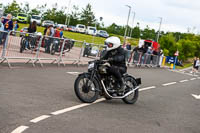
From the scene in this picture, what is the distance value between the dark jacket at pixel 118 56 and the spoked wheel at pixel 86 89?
2.50ft

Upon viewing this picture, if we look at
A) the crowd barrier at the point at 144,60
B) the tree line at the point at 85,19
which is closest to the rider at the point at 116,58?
the crowd barrier at the point at 144,60

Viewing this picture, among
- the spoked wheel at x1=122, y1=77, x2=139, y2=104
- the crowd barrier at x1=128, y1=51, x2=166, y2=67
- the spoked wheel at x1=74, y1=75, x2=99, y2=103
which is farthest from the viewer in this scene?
the crowd barrier at x1=128, y1=51, x2=166, y2=67

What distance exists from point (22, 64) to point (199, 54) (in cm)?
8651

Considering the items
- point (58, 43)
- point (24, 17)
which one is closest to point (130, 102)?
point (58, 43)

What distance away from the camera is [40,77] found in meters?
12.0

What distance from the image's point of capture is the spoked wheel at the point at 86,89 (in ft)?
26.6

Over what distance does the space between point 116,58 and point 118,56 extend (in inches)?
3.4

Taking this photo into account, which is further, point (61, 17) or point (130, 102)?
point (61, 17)

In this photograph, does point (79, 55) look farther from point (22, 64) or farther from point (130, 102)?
point (130, 102)

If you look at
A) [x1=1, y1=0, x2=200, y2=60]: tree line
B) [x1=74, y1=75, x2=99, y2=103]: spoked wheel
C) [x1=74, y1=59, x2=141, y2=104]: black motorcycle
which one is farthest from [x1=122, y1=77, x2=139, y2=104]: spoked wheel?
[x1=1, y1=0, x2=200, y2=60]: tree line

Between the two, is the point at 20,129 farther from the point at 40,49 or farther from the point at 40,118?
the point at 40,49

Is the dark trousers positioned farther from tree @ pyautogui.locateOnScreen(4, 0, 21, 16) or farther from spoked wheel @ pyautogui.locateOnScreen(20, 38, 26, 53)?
tree @ pyautogui.locateOnScreen(4, 0, 21, 16)

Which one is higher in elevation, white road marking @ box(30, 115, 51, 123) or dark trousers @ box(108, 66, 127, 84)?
dark trousers @ box(108, 66, 127, 84)

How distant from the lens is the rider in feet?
28.1
